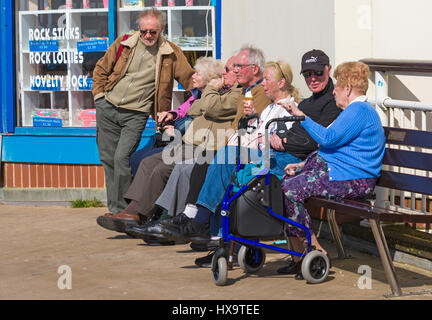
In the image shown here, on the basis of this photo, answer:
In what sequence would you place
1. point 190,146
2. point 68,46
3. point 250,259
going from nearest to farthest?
point 250,259, point 190,146, point 68,46

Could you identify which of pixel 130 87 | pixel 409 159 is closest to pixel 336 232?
pixel 409 159

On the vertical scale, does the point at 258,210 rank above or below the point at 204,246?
above

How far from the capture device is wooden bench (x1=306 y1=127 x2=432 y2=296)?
486cm

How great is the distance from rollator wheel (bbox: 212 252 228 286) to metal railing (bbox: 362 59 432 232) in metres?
1.51

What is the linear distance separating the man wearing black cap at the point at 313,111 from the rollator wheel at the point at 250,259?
748 millimetres

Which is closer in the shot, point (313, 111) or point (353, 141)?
point (353, 141)

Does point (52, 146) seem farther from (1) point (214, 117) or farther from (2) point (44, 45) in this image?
(1) point (214, 117)

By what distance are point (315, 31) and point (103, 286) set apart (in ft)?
9.53

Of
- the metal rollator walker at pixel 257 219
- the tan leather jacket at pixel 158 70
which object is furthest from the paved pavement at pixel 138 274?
the tan leather jacket at pixel 158 70

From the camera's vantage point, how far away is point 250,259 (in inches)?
220

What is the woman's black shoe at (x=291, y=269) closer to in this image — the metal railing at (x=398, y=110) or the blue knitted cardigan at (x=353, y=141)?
the blue knitted cardigan at (x=353, y=141)

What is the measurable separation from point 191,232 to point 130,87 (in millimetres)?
1987
